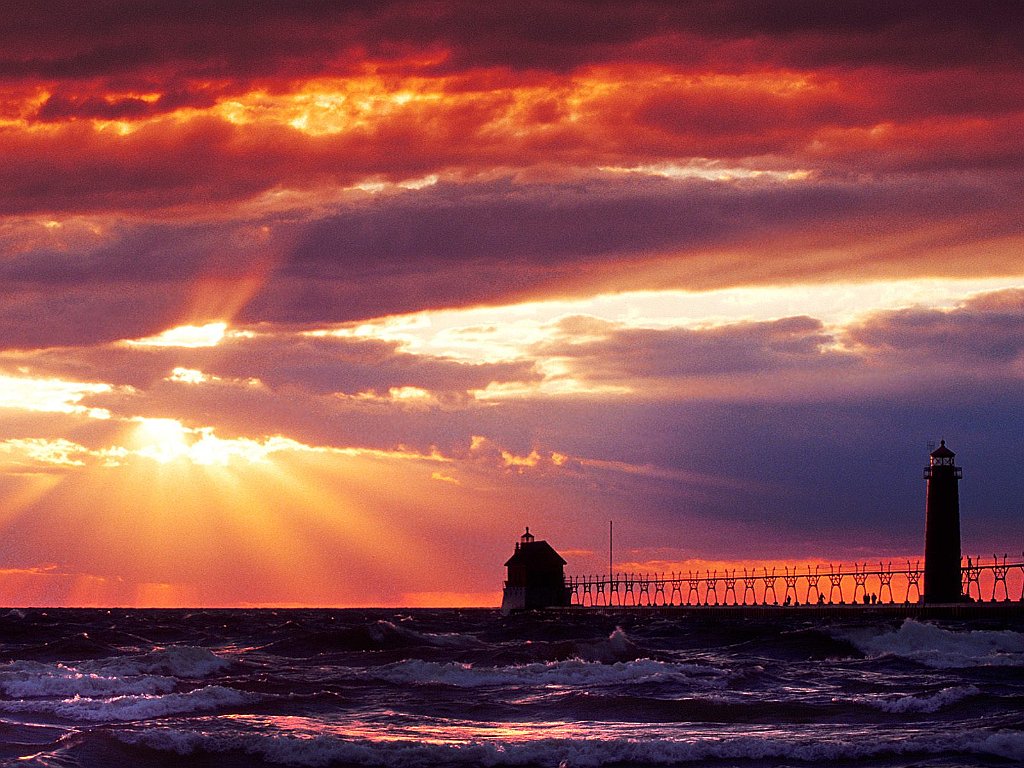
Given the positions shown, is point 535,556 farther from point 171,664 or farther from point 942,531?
point 171,664

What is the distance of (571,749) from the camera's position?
2902 centimetres

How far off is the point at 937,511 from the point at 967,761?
62.1 metres

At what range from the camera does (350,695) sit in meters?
41.1

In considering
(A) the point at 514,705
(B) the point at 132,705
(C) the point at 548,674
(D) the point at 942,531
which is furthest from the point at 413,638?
(D) the point at 942,531

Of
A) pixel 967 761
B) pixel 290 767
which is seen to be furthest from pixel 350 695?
→ pixel 967 761

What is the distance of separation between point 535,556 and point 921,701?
9459 centimetres

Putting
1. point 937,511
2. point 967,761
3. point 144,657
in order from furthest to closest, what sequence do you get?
point 937,511
point 144,657
point 967,761

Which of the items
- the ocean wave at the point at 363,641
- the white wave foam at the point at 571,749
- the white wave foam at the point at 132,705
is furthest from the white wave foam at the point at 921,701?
the ocean wave at the point at 363,641

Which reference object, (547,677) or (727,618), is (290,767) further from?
(727,618)

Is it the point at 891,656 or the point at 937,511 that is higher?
the point at 937,511

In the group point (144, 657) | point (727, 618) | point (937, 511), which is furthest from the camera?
point (727, 618)

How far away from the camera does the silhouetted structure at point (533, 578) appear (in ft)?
422

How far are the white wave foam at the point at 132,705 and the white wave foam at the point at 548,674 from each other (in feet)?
27.4

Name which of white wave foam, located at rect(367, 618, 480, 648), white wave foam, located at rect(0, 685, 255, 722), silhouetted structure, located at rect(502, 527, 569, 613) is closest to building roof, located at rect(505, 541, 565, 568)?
silhouetted structure, located at rect(502, 527, 569, 613)
